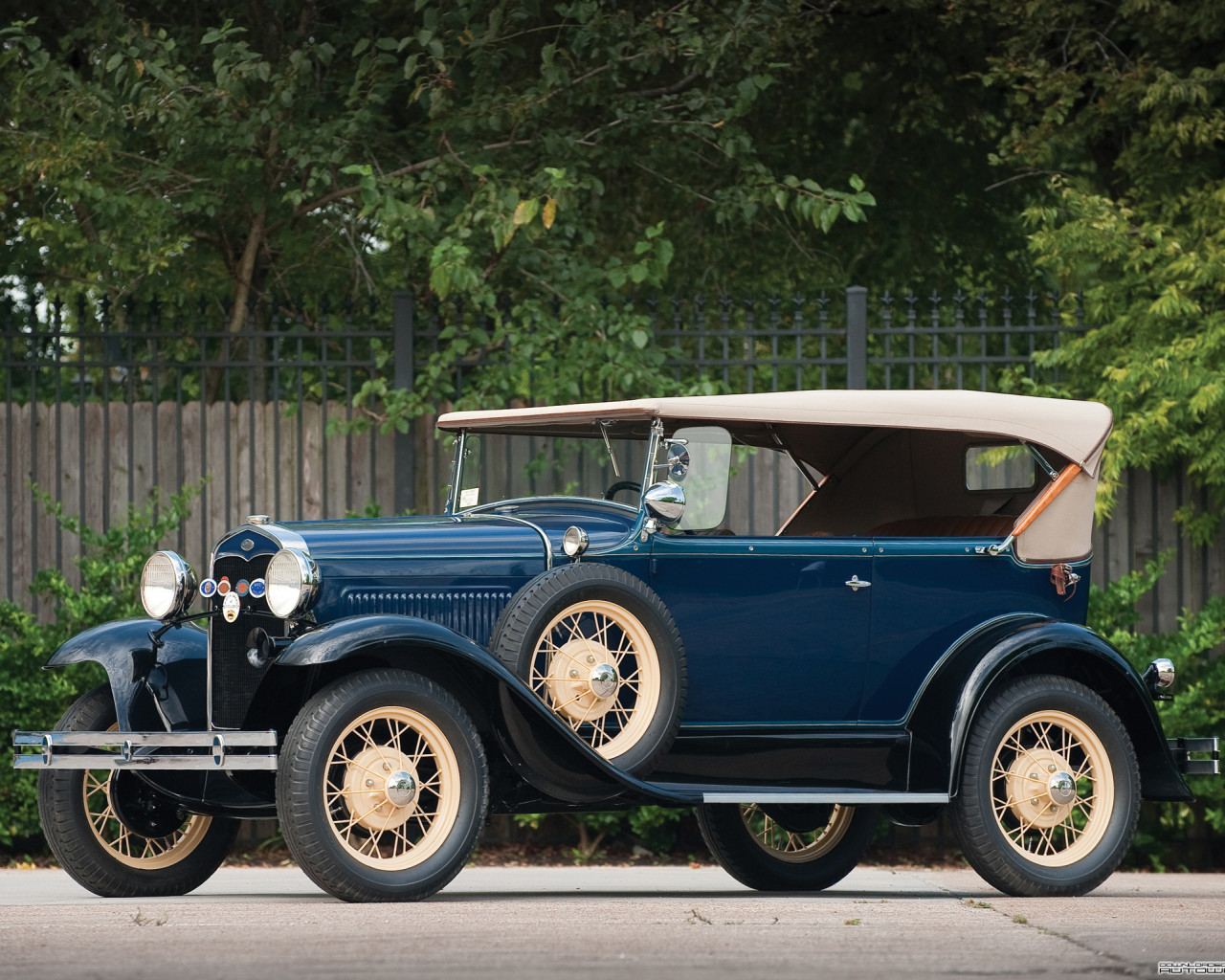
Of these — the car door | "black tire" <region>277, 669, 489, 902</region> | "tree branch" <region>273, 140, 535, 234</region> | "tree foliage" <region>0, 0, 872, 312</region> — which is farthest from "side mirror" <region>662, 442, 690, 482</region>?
"tree branch" <region>273, 140, 535, 234</region>

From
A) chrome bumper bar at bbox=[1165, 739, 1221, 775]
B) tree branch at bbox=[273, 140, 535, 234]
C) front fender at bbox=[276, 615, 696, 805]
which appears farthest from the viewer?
tree branch at bbox=[273, 140, 535, 234]

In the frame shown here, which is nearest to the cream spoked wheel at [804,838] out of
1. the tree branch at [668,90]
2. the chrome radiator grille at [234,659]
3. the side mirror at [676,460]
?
the side mirror at [676,460]

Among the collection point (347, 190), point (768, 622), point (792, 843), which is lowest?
point (792, 843)

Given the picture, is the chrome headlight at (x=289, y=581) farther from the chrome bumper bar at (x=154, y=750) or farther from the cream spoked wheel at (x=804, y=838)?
the cream spoked wheel at (x=804, y=838)

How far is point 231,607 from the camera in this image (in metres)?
6.11

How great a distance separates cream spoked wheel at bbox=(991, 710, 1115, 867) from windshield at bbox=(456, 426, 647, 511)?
69.8 inches

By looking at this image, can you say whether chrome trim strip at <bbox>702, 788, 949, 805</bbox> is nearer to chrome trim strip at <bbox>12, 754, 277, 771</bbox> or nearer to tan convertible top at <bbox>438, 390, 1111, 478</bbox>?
tan convertible top at <bbox>438, 390, 1111, 478</bbox>

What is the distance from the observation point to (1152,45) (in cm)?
1041

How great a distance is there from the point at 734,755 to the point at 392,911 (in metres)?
1.64

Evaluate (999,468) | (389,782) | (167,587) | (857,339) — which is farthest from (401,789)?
(857,339)

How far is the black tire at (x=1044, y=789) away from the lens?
6590 mm

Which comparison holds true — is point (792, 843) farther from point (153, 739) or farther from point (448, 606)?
point (153, 739)

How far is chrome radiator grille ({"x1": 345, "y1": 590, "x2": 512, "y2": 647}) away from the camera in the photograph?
6117 millimetres

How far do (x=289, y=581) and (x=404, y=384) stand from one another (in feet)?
12.6
